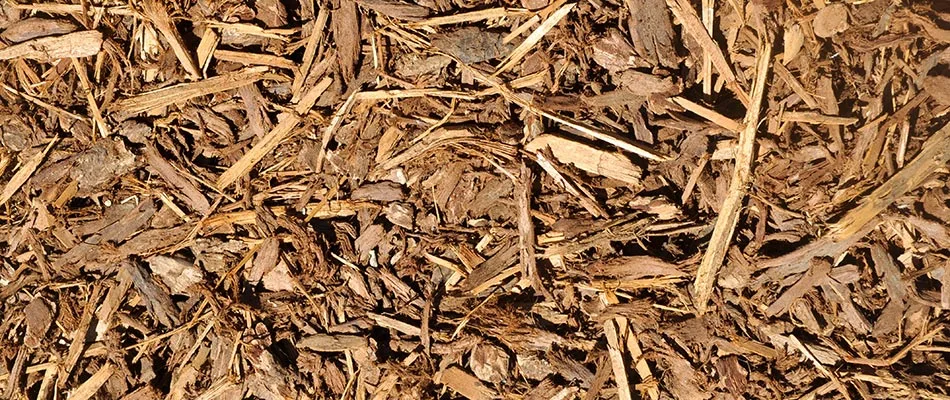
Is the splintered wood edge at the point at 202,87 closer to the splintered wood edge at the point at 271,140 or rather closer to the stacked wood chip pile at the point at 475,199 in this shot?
the stacked wood chip pile at the point at 475,199

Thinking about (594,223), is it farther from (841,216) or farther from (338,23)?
(338,23)

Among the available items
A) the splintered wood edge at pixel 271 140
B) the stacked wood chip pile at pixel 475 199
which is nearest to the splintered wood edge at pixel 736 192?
the stacked wood chip pile at pixel 475 199

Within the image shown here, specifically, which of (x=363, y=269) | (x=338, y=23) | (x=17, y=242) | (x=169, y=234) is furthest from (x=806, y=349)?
(x=17, y=242)

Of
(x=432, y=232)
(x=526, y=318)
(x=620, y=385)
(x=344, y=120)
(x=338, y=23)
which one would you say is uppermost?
(x=338, y=23)

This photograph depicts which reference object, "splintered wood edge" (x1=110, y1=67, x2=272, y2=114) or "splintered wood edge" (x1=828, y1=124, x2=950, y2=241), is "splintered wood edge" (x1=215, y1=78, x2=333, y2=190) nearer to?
"splintered wood edge" (x1=110, y1=67, x2=272, y2=114)

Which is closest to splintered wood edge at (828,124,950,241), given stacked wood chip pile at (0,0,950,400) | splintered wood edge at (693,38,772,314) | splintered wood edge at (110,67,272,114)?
stacked wood chip pile at (0,0,950,400)

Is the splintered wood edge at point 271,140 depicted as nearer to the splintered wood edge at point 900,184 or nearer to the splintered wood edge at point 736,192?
the splintered wood edge at point 736,192

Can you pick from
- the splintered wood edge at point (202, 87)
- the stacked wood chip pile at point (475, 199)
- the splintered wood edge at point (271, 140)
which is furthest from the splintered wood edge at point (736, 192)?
the splintered wood edge at point (202, 87)

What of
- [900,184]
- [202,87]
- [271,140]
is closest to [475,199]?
[271,140]
